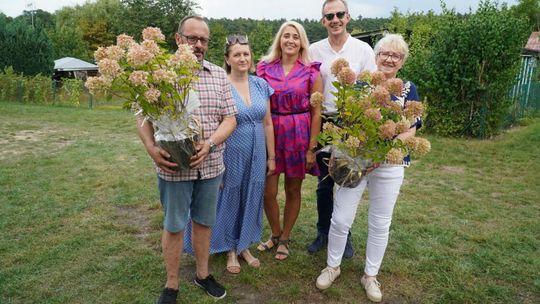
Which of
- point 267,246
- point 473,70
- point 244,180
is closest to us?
point 244,180

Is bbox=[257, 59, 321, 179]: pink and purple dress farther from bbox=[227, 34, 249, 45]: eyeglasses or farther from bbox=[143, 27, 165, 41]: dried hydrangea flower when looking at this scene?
bbox=[143, 27, 165, 41]: dried hydrangea flower

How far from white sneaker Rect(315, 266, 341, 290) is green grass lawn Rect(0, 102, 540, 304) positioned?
67 millimetres

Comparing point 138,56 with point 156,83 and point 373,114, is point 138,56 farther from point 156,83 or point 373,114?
point 373,114

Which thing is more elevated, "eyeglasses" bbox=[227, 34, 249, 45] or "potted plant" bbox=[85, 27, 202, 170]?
"eyeglasses" bbox=[227, 34, 249, 45]

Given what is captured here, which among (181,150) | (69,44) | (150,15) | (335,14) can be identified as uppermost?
(150,15)

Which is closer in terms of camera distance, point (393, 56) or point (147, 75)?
point (147, 75)

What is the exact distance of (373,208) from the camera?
9.67 feet

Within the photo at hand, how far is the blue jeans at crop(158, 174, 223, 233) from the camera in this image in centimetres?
256

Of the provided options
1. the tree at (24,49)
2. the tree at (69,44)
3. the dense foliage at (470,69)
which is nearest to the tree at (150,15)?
the tree at (69,44)

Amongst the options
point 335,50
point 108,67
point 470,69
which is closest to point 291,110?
point 335,50

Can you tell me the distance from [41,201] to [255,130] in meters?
3.26

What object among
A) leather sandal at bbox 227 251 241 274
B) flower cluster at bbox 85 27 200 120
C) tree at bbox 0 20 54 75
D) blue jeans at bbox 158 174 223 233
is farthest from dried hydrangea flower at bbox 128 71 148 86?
tree at bbox 0 20 54 75

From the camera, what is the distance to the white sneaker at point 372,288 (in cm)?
299

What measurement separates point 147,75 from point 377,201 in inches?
70.0
